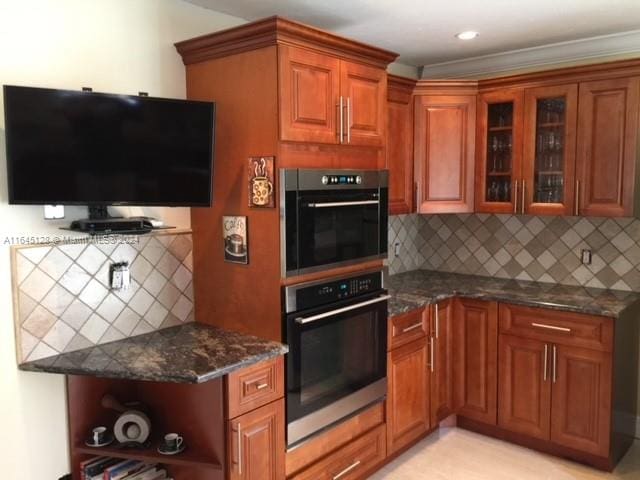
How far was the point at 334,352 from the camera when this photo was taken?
8.58ft

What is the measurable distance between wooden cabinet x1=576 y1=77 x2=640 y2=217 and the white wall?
7.86ft

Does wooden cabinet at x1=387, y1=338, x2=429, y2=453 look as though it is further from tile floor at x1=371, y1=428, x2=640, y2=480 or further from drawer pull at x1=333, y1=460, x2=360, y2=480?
drawer pull at x1=333, y1=460, x2=360, y2=480

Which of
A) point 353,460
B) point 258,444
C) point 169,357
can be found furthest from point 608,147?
point 169,357

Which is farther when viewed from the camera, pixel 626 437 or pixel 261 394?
pixel 626 437

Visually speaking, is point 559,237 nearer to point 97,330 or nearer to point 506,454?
point 506,454

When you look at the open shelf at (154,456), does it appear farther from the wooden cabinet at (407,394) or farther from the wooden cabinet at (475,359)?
the wooden cabinet at (475,359)

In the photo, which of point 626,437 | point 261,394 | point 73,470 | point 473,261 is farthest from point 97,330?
point 626,437

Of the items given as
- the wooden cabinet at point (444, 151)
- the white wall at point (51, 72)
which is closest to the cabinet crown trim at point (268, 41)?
the white wall at point (51, 72)

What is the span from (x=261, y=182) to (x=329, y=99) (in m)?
0.52

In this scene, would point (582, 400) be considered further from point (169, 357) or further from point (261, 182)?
point (169, 357)

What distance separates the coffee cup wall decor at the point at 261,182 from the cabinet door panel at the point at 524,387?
1.87 m

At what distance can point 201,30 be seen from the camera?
2658mm

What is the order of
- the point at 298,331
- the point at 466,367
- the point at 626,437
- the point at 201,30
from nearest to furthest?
the point at 298,331
the point at 201,30
the point at 626,437
the point at 466,367

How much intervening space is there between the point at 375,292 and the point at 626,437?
1.86m
